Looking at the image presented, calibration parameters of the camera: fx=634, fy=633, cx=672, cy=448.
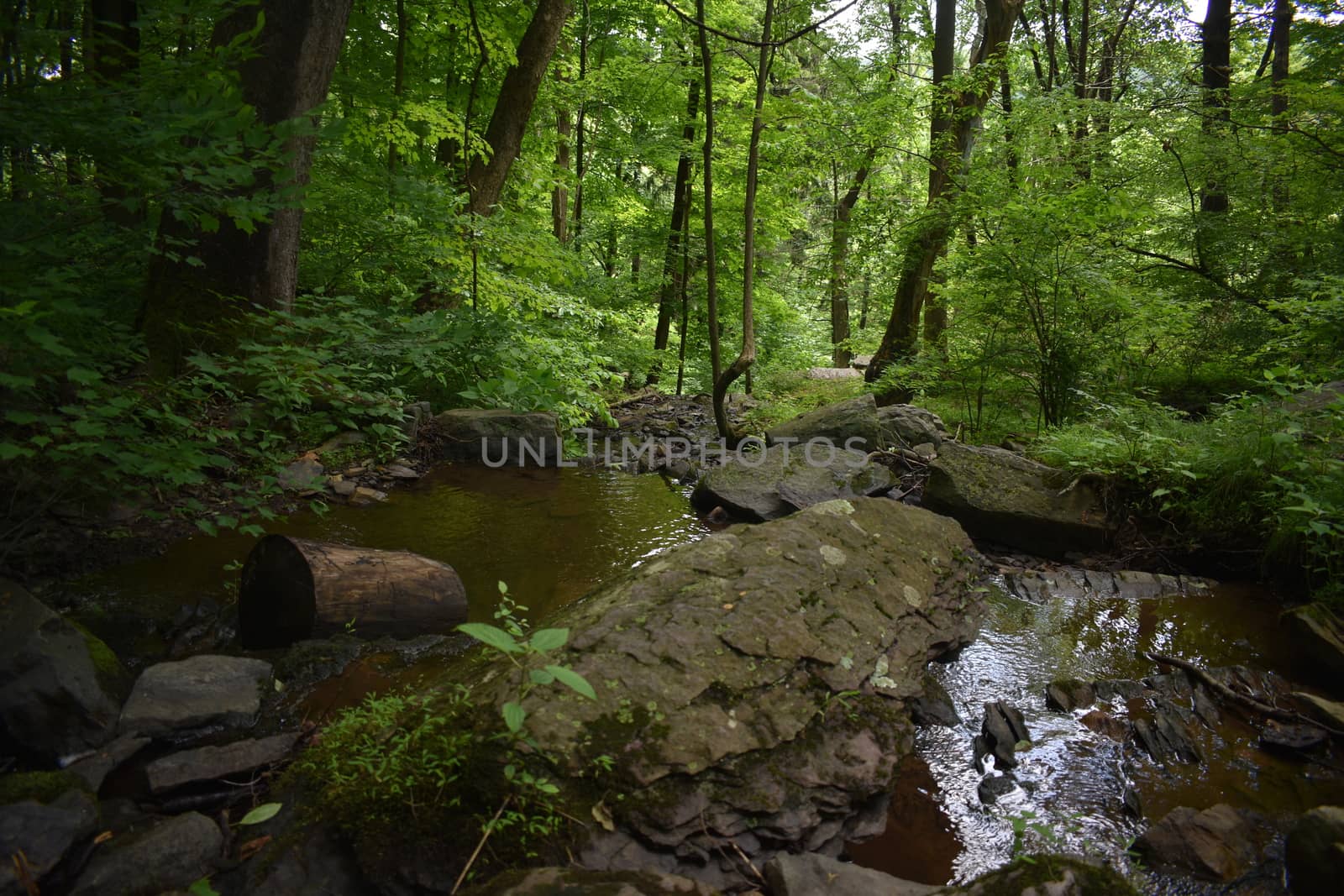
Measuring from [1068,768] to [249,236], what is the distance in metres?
6.74

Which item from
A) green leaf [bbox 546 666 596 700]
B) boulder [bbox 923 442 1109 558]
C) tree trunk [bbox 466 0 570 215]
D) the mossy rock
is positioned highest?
tree trunk [bbox 466 0 570 215]

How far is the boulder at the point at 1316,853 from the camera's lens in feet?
6.76

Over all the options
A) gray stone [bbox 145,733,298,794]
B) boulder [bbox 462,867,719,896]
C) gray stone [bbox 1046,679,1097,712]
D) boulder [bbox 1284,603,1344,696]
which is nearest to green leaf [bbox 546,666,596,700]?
boulder [bbox 462,867,719,896]

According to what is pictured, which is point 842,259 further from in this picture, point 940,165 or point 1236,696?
point 1236,696

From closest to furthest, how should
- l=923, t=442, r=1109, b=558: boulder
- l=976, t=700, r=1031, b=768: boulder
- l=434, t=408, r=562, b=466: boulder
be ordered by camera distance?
l=976, t=700, r=1031, b=768: boulder → l=923, t=442, r=1109, b=558: boulder → l=434, t=408, r=562, b=466: boulder

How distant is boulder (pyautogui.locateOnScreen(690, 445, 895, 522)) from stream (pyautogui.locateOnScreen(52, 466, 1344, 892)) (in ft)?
1.40

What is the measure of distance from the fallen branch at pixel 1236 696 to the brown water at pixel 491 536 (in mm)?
3463

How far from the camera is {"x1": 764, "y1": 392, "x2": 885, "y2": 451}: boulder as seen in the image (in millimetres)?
7750

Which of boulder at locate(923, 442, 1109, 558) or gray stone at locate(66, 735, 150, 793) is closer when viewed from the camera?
gray stone at locate(66, 735, 150, 793)

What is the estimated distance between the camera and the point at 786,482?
21.4ft

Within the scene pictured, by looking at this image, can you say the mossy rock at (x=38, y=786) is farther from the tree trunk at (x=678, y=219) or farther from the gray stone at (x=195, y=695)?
the tree trunk at (x=678, y=219)

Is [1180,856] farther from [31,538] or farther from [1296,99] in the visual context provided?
[1296,99]

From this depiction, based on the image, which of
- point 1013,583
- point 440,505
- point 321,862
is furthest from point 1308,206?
point 321,862

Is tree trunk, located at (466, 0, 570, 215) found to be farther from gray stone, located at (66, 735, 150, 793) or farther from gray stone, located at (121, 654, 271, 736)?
gray stone, located at (66, 735, 150, 793)
